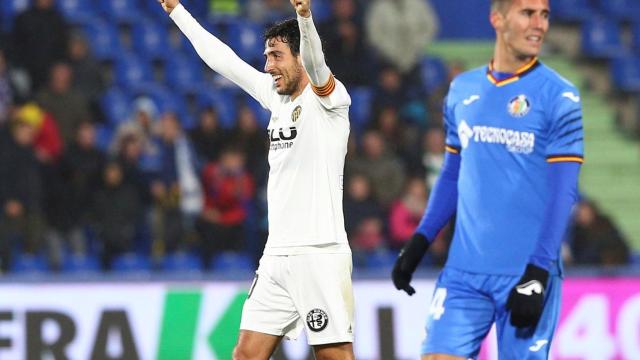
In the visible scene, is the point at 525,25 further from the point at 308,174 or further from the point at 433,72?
the point at 433,72

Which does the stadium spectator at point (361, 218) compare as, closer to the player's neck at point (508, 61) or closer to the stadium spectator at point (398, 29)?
the stadium spectator at point (398, 29)

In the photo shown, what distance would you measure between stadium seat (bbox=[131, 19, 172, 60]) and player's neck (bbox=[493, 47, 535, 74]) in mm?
9926

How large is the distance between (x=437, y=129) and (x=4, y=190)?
14.3 ft

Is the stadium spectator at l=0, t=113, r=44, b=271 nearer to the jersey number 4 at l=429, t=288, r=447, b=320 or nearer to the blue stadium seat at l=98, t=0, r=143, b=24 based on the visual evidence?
the blue stadium seat at l=98, t=0, r=143, b=24

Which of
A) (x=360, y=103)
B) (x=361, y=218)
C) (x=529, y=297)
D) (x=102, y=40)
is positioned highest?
(x=102, y=40)

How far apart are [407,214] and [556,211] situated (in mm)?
6977

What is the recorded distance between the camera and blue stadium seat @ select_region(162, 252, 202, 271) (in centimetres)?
1189

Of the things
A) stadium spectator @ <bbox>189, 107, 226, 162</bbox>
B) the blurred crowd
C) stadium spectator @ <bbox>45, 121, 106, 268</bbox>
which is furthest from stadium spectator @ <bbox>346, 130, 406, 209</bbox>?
stadium spectator @ <bbox>45, 121, 106, 268</bbox>

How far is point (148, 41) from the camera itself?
51.0ft

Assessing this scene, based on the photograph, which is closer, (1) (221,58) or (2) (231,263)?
(1) (221,58)

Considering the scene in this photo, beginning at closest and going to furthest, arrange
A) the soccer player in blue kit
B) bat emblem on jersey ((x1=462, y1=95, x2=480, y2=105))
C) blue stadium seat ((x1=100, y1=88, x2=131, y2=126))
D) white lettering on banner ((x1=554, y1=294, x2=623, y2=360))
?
1. the soccer player in blue kit
2. bat emblem on jersey ((x1=462, y1=95, x2=480, y2=105))
3. white lettering on banner ((x1=554, y1=294, x2=623, y2=360))
4. blue stadium seat ((x1=100, y1=88, x2=131, y2=126))

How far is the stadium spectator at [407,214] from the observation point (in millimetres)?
12430

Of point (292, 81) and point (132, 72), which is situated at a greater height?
point (132, 72)

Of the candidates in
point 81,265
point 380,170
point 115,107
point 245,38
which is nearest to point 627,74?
point 245,38
